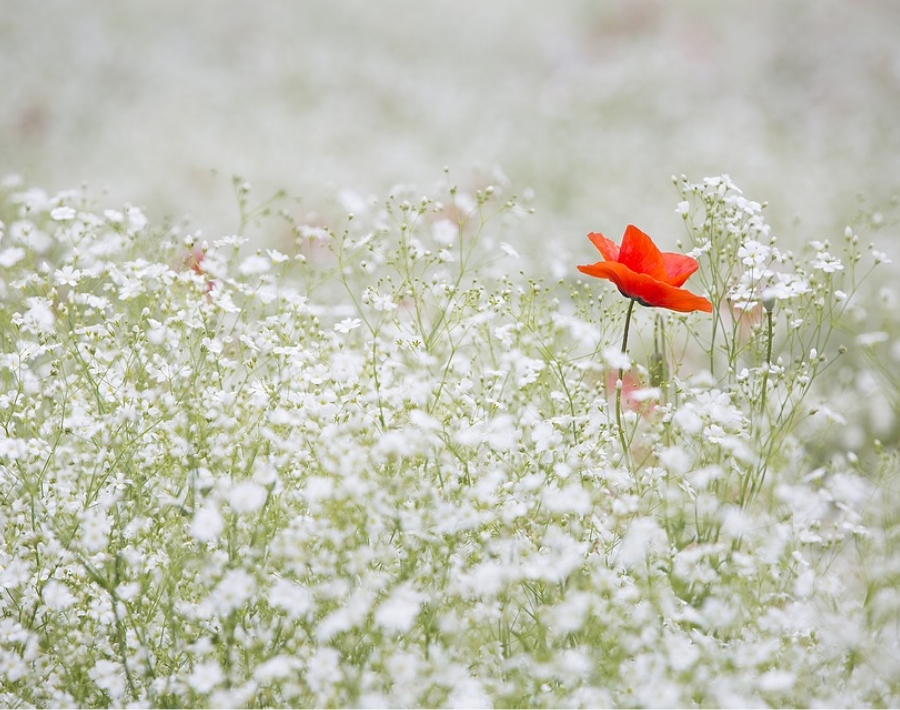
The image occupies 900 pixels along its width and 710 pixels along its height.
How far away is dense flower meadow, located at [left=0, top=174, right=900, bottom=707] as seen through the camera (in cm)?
132

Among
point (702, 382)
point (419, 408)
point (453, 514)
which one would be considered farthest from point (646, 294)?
point (453, 514)

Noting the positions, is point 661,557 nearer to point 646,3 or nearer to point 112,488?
point 112,488

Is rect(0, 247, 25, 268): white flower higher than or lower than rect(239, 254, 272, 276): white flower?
higher

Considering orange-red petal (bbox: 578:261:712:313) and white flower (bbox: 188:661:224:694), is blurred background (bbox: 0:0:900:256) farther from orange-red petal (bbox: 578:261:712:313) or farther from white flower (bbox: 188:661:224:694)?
white flower (bbox: 188:661:224:694)

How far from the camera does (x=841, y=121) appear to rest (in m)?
6.46

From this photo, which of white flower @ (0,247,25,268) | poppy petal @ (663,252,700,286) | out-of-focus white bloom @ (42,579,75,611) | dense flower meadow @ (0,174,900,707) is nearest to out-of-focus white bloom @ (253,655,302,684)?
dense flower meadow @ (0,174,900,707)

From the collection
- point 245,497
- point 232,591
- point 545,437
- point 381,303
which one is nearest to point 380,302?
point 381,303

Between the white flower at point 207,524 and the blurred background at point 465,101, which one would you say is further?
the blurred background at point 465,101

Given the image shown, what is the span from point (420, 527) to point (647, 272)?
0.67m

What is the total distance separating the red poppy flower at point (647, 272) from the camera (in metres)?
1.63

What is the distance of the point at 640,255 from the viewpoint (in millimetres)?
1739

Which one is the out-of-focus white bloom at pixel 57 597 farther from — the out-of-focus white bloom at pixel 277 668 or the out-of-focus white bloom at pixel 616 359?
the out-of-focus white bloom at pixel 616 359

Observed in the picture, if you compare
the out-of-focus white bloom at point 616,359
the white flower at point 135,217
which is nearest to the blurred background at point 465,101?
the white flower at point 135,217

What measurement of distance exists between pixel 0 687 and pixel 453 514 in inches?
30.4
